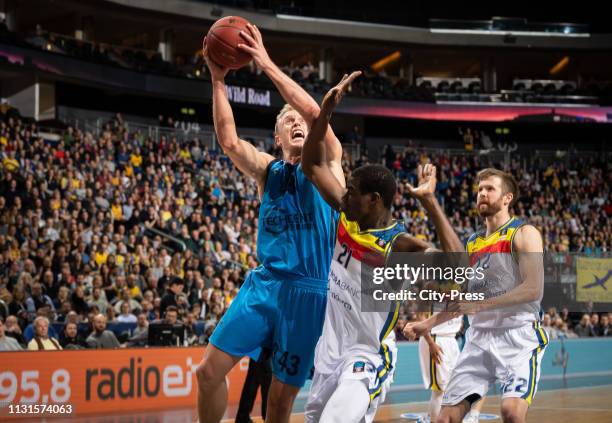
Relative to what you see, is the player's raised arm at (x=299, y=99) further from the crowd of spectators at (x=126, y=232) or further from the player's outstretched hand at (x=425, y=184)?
the crowd of spectators at (x=126, y=232)

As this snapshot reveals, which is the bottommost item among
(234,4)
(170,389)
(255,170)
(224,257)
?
(170,389)

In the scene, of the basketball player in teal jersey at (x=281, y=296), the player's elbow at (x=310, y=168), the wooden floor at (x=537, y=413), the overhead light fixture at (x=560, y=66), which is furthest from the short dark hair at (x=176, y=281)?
the overhead light fixture at (x=560, y=66)

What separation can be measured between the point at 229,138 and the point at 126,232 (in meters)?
12.4

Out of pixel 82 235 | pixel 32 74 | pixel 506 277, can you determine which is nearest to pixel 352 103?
pixel 32 74

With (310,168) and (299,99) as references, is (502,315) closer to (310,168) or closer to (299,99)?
(310,168)

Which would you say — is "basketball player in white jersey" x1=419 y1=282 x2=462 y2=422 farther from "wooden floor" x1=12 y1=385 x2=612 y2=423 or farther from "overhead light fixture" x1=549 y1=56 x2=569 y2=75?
"overhead light fixture" x1=549 y1=56 x2=569 y2=75

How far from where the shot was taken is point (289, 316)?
509 centimetres

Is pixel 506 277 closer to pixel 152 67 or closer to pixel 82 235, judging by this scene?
pixel 82 235

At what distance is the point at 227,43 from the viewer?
5359mm

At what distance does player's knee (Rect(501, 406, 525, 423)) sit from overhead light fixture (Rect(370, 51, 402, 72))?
32.5 metres

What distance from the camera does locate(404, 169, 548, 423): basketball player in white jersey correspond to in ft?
17.5

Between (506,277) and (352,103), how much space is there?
86.7 feet

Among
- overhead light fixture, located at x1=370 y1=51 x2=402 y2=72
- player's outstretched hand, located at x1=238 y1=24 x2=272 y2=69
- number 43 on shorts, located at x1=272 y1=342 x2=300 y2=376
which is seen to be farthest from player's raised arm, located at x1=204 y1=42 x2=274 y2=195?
overhead light fixture, located at x1=370 y1=51 x2=402 y2=72

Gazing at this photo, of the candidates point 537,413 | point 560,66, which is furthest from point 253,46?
point 560,66
